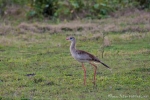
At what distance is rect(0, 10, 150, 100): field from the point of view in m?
8.12

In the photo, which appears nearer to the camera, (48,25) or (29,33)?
(29,33)

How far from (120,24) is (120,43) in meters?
2.91

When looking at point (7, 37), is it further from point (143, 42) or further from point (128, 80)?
point (128, 80)

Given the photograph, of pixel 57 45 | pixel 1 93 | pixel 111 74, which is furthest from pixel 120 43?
pixel 1 93

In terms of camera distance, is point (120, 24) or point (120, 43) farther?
point (120, 24)

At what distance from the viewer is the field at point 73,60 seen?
8.12 metres

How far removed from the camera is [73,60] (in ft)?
36.7

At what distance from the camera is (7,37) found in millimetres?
14273

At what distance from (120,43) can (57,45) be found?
1784mm

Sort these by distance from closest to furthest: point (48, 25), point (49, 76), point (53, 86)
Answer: point (53, 86) → point (49, 76) → point (48, 25)

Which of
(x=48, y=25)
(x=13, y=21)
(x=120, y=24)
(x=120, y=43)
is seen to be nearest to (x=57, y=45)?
(x=120, y=43)

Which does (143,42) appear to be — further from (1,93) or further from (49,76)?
(1,93)

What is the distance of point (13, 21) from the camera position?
17.6 meters

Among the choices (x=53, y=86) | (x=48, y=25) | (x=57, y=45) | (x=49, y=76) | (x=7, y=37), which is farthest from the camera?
(x=48, y=25)
